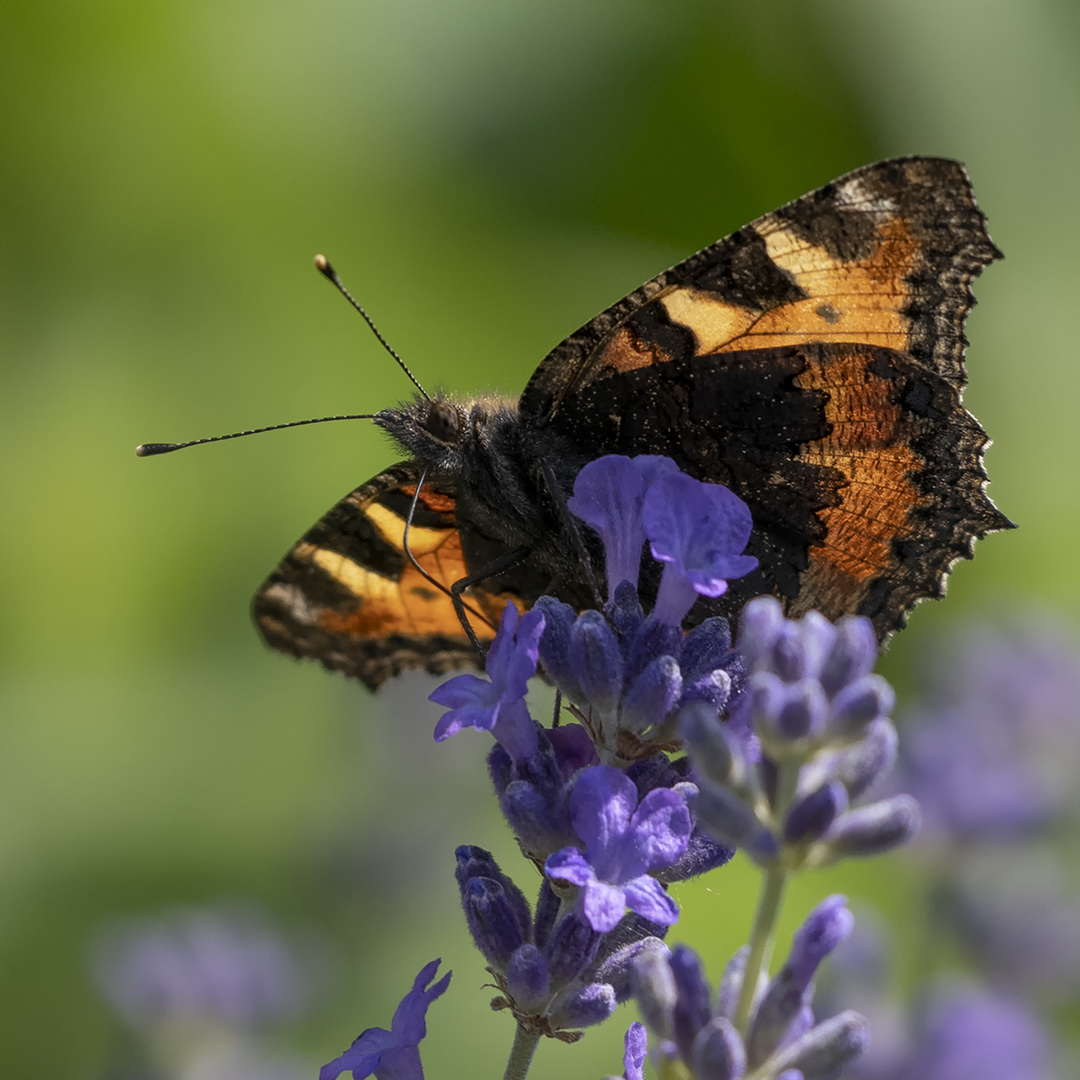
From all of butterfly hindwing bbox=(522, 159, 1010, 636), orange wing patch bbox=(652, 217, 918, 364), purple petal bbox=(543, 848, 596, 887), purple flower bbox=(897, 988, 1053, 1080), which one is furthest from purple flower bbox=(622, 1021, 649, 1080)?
purple flower bbox=(897, 988, 1053, 1080)

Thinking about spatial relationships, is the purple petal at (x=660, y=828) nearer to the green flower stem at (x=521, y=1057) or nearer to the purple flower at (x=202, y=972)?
the green flower stem at (x=521, y=1057)

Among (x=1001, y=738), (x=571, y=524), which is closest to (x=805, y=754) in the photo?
(x=571, y=524)

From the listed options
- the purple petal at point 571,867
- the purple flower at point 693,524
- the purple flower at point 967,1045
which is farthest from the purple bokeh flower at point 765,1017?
the purple flower at point 967,1045

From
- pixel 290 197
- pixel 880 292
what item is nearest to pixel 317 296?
pixel 290 197

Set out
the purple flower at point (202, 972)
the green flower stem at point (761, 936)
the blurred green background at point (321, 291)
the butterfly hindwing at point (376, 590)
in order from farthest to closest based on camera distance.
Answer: the blurred green background at point (321, 291) < the purple flower at point (202, 972) < the butterfly hindwing at point (376, 590) < the green flower stem at point (761, 936)

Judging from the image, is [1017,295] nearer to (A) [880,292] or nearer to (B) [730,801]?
(A) [880,292]

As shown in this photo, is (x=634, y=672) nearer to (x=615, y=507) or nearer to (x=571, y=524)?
(x=615, y=507)
